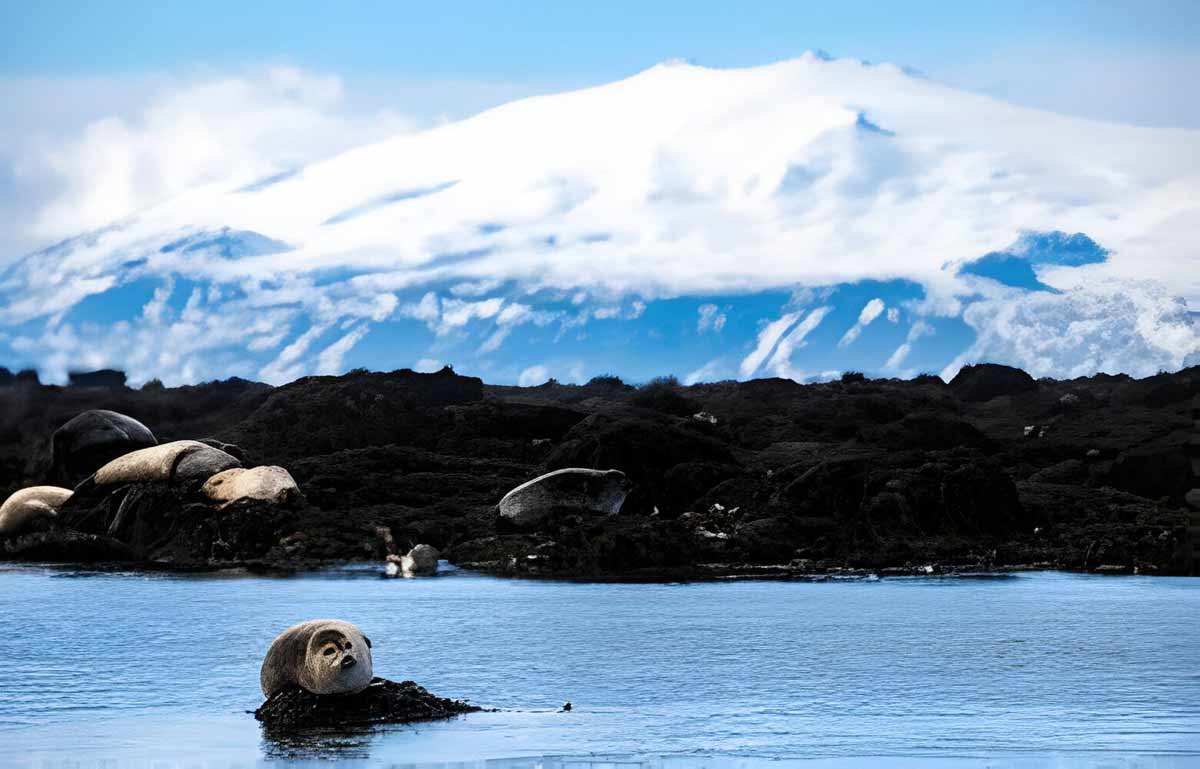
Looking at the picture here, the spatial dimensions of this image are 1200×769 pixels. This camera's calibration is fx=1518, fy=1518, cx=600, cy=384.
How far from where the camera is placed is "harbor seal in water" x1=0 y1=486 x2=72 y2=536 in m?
56.2

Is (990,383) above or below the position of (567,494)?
above

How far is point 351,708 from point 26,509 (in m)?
40.4

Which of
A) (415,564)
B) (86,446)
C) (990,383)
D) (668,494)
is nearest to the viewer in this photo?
(415,564)

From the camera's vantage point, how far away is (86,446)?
61.0 m

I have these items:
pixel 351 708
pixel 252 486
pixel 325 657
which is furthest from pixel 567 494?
pixel 325 657

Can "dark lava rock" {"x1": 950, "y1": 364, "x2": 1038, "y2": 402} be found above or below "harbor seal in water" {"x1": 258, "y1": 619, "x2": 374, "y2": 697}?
above

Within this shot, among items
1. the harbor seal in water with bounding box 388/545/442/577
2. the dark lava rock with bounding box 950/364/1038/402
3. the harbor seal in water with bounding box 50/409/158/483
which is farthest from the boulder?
the dark lava rock with bounding box 950/364/1038/402

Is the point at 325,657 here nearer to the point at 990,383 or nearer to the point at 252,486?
the point at 252,486

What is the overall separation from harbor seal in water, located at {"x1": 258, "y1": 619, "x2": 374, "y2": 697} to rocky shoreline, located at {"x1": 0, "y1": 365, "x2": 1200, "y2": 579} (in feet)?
77.3

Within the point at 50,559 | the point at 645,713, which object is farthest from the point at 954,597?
the point at 50,559

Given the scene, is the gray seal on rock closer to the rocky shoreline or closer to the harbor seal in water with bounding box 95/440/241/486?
the rocky shoreline

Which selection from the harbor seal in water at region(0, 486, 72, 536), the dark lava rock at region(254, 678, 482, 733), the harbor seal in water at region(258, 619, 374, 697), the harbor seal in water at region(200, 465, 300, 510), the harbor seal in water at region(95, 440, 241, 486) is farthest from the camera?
the harbor seal in water at region(0, 486, 72, 536)

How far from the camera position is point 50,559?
173ft

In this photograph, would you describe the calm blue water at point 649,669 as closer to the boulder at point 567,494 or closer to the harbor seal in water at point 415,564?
the harbor seal in water at point 415,564
